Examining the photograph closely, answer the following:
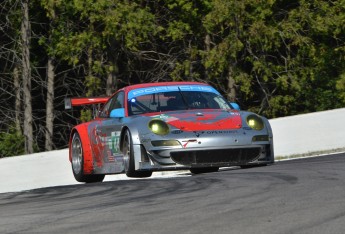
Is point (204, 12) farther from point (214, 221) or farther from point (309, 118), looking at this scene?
point (214, 221)

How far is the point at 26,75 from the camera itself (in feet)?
118

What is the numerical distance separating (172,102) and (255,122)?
1.23 metres

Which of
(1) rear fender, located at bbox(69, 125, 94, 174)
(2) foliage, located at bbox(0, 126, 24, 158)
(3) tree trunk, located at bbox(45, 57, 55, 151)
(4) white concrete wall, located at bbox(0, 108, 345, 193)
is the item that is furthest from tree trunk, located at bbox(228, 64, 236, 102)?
(1) rear fender, located at bbox(69, 125, 94, 174)

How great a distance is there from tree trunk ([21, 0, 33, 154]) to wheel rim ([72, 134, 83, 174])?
19.1 metres

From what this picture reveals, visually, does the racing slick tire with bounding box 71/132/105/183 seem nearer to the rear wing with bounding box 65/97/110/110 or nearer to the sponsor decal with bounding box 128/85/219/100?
the rear wing with bounding box 65/97/110/110

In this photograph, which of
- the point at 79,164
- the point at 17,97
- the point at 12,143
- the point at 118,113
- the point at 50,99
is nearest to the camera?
the point at 118,113

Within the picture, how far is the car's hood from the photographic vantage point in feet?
42.9

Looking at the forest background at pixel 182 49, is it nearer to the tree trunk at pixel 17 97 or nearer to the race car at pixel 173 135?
the tree trunk at pixel 17 97

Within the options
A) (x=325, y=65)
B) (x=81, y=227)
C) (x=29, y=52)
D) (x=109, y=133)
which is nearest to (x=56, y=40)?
(x=29, y=52)

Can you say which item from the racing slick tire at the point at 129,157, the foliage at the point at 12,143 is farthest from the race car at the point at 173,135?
the foliage at the point at 12,143

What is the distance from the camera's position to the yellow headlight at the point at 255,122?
528 inches

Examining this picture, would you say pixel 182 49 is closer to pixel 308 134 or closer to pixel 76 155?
pixel 308 134

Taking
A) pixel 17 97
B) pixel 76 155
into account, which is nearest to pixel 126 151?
pixel 76 155

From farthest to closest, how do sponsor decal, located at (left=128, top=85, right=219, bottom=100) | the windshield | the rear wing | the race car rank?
the rear wing, sponsor decal, located at (left=128, top=85, right=219, bottom=100), the windshield, the race car
